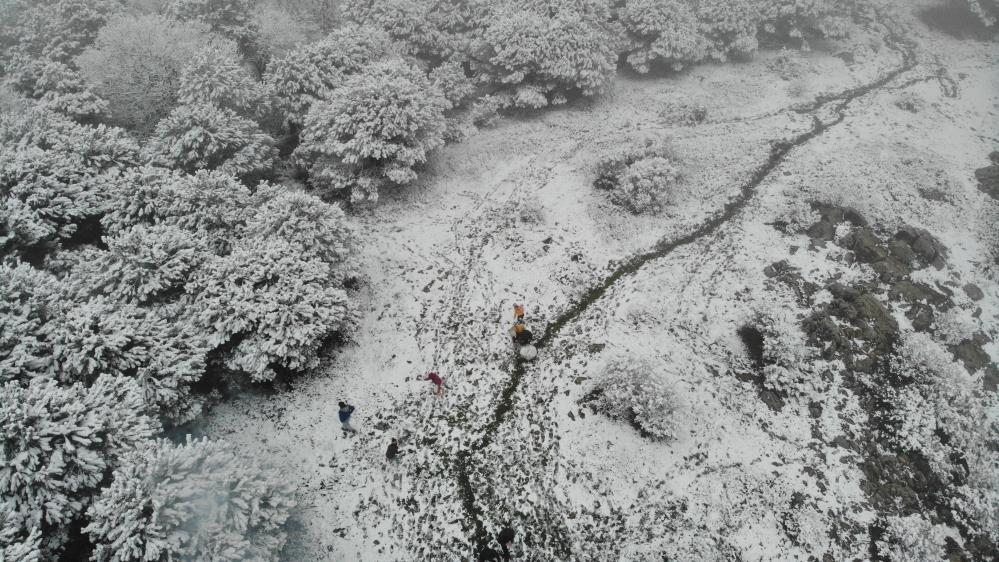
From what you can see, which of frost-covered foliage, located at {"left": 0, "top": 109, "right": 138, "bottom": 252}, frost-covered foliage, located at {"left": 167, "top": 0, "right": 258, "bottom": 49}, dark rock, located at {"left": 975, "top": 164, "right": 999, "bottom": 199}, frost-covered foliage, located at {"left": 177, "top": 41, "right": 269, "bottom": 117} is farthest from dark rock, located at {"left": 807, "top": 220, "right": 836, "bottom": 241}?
frost-covered foliage, located at {"left": 167, "top": 0, "right": 258, "bottom": 49}

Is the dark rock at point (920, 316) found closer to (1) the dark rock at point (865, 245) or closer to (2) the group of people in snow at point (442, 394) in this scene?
(1) the dark rock at point (865, 245)

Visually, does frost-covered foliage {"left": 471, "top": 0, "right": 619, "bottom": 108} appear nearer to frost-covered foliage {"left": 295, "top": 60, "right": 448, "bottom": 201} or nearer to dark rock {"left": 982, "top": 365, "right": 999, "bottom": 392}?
frost-covered foliage {"left": 295, "top": 60, "right": 448, "bottom": 201}

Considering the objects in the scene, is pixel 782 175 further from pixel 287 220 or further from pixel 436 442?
pixel 287 220

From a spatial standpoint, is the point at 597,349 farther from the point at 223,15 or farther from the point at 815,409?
the point at 223,15

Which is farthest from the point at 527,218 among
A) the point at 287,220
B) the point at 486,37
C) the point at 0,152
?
the point at 0,152

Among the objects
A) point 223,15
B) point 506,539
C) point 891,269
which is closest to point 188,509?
point 506,539
